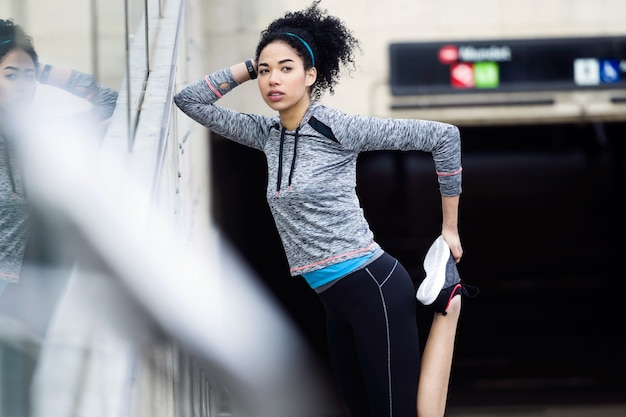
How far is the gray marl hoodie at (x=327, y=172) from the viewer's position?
3031 millimetres

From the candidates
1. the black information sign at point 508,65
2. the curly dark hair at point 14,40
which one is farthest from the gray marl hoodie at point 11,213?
the black information sign at point 508,65

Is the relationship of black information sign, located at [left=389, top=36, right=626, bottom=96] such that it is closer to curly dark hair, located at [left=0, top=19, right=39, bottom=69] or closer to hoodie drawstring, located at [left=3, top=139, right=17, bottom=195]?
curly dark hair, located at [left=0, top=19, right=39, bottom=69]

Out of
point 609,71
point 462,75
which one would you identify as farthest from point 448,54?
point 609,71

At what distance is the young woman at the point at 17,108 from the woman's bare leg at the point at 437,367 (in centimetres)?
121

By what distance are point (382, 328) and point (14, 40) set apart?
51.1 inches

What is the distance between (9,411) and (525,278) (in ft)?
43.9

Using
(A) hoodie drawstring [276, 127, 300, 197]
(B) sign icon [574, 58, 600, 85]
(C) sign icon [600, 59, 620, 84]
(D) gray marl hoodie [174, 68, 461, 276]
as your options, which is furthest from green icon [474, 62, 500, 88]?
(A) hoodie drawstring [276, 127, 300, 197]

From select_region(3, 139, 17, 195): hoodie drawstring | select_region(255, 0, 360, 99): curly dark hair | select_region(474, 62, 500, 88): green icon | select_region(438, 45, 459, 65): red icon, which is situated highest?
select_region(255, 0, 360, 99): curly dark hair

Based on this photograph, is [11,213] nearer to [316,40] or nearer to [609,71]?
[316,40]

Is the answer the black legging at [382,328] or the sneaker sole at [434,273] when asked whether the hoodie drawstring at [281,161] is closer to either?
the black legging at [382,328]

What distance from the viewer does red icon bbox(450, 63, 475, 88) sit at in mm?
8492

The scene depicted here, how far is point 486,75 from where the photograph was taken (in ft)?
28.1

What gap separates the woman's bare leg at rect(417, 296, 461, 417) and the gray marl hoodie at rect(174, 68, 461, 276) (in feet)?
1.15

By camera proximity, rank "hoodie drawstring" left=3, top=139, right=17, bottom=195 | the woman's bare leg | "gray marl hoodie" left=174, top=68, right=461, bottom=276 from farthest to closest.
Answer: the woman's bare leg
"gray marl hoodie" left=174, top=68, right=461, bottom=276
"hoodie drawstring" left=3, top=139, right=17, bottom=195
